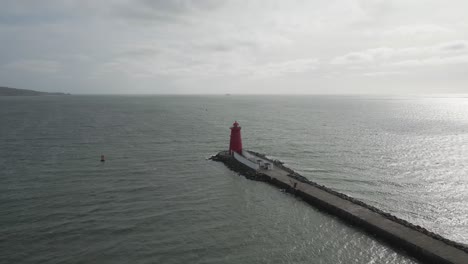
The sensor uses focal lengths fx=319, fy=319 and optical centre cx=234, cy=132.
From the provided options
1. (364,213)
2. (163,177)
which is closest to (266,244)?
(364,213)

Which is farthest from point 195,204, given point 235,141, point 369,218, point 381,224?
point 235,141

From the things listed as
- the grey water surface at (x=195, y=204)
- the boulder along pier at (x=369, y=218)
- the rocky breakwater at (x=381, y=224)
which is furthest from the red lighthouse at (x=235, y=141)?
the rocky breakwater at (x=381, y=224)

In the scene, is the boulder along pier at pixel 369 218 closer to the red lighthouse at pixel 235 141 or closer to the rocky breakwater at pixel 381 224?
the rocky breakwater at pixel 381 224

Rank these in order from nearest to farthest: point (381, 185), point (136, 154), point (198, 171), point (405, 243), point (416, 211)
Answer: point (405, 243)
point (416, 211)
point (381, 185)
point (198, 171)
point (136, 154)

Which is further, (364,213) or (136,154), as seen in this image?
(136,154)

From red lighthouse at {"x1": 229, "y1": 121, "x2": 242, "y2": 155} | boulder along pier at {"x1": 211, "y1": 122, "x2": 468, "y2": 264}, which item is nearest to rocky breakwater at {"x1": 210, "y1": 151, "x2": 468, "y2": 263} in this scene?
boulder along pier at {"x1": 211, "y1": 122, "x2": 468, "y2": 264}

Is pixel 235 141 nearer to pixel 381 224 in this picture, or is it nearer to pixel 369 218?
pixel 369 218

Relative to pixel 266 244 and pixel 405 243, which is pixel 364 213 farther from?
pixel 266 244
